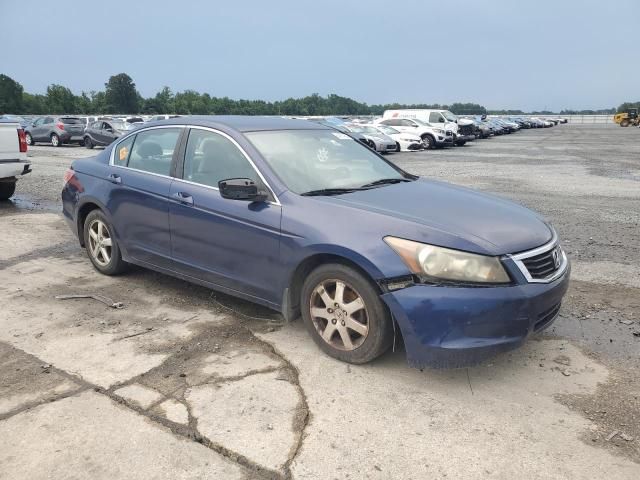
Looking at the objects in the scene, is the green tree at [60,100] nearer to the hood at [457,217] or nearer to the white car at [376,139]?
the white car at [376,139]

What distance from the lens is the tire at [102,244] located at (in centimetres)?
536

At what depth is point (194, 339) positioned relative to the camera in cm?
411

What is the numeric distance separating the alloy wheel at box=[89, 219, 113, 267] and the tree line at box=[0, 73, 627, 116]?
60.8 metres

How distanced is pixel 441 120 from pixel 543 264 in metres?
30.6

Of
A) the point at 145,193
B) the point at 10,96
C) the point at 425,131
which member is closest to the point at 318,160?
the point at 145,193

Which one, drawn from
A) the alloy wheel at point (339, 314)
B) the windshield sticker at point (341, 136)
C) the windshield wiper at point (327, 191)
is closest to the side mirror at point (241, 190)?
the windshield wiper at point (327, 191)

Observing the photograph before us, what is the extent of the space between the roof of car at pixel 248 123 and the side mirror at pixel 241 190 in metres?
0.68

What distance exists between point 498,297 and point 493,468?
942mm

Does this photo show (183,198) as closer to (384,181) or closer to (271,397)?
(384,181)

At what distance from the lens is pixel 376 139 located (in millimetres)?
24891

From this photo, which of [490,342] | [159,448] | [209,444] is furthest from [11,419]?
[490,342]

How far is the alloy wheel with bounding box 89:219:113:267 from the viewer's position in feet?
17.8

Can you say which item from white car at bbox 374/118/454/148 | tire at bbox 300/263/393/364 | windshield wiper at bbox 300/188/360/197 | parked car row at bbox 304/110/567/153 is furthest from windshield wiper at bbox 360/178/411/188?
white car at bbox 374/118/454/148

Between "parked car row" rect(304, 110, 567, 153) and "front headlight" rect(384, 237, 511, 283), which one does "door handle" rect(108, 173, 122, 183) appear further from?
"parked car row" rect(304, 110, 567, 153)
